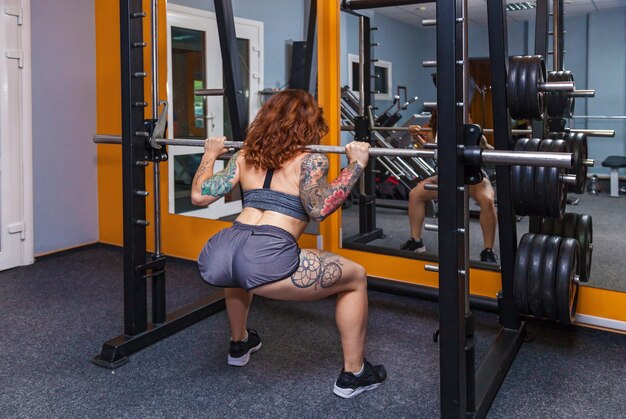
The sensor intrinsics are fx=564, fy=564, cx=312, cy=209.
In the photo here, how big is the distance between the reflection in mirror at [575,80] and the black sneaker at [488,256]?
1.5 inches

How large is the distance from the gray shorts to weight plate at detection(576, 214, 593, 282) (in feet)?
4.03

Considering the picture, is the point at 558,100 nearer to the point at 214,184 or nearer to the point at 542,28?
the point at 542,28

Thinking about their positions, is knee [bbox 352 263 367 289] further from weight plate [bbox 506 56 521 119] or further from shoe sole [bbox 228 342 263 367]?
weight plate [bbox 506 56 521 119]

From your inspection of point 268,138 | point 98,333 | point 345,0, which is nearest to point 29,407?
point 98,333

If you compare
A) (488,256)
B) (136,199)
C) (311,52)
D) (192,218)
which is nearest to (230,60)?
(311,52)

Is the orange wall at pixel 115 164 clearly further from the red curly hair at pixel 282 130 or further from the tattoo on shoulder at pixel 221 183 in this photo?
the red curly hair at pixel 282 130

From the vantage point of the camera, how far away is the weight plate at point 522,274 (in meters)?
2.03

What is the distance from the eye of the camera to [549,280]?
6.47 feet

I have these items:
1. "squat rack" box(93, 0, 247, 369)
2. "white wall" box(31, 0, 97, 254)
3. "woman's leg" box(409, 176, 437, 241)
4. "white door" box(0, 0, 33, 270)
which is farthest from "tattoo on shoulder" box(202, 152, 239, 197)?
"white wall" box(31, 0, 97, 254)

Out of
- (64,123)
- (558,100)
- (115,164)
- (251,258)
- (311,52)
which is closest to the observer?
(251,258)

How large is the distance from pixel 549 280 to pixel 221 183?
1.19 metres

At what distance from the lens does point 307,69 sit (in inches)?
119

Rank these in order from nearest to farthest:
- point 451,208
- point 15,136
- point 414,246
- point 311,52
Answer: point 451,208, point 311,52, point 414,246, point 15,136

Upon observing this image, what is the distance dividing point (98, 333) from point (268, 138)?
1.30 meters
